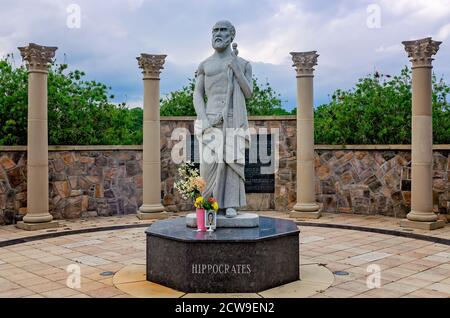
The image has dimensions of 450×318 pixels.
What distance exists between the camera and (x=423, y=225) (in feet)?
32.3

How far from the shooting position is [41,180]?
1034 cm

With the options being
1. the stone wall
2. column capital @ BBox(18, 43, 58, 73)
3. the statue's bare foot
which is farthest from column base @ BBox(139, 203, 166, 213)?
the statue's bare foot

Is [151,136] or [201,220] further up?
[151,136]

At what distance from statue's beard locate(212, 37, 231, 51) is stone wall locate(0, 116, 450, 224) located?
6.39 metres

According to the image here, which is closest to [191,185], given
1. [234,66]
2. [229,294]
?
[229,294]

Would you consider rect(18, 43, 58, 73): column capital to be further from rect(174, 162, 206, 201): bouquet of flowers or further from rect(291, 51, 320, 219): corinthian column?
rect(291, 51, 320, 219): corinthian column

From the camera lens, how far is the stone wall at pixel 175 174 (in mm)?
10742

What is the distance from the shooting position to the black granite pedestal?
5.51 meters

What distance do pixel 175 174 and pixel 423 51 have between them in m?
6.97

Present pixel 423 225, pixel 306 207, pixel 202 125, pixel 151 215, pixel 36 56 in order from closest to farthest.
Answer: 1. pixel 202 125
2. pixel 423 225
3. pixel 36 56
4. pixel 151 215
5. pixel 306 207

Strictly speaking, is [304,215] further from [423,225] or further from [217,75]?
[217,75]

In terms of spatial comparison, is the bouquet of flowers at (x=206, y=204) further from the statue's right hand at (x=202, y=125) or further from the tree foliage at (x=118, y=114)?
the tree foliage at (x=118, y=114)

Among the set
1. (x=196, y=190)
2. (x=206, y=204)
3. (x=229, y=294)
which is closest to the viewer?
(x=229, y=294)

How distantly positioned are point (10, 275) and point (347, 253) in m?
5.30
